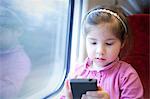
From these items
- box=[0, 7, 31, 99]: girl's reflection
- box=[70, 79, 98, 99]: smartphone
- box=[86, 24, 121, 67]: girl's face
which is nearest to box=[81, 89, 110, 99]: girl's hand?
box=[70, 79, 98, 99]: smartphone

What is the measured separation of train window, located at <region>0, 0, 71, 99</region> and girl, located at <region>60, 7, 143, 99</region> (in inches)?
14.6

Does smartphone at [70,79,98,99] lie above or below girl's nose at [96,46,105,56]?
below

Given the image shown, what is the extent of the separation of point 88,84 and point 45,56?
0.79 m

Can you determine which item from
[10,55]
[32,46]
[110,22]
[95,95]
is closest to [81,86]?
[95,95]

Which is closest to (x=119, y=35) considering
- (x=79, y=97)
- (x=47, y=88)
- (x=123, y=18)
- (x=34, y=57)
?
(x=123, y=18)

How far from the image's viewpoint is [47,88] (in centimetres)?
185

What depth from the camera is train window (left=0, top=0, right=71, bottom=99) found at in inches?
55.0

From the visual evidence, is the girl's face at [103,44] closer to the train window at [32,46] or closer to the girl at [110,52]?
the girl at [110,52]

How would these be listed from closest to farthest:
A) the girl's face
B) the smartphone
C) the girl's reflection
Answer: the smartphone
the girl's face
the girl's reflection

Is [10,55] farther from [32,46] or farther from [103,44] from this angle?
[103,44]

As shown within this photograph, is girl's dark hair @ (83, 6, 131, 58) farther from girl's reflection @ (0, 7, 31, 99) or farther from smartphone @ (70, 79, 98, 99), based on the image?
girl's reflection @ (0, 7, 31, 99)

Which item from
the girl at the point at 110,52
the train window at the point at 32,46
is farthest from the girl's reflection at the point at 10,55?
the girl at the point at 110,52

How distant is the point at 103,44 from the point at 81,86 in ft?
0.68

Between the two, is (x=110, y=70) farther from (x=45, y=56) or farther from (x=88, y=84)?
(x=45, y=56)
